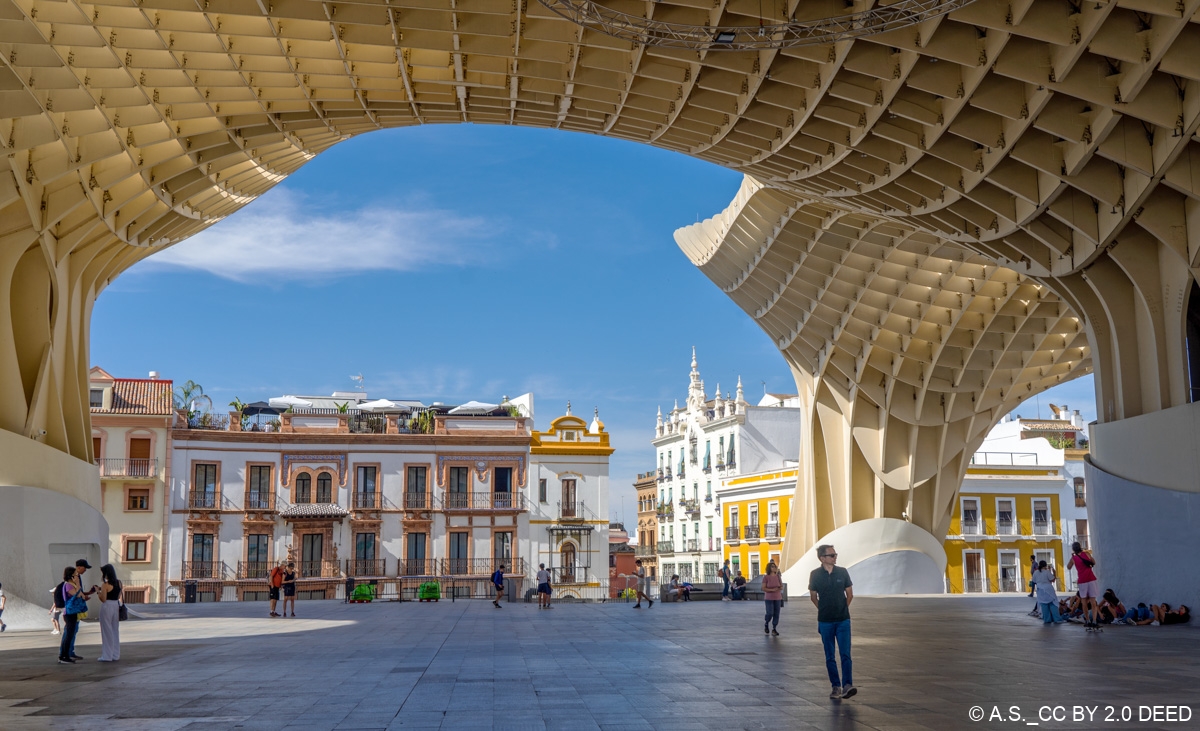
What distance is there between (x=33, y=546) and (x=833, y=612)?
21.2 meters

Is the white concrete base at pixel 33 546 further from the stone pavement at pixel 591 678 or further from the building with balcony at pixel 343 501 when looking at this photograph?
the building with balcony at pixel 343 501

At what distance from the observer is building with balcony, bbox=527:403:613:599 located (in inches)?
2301

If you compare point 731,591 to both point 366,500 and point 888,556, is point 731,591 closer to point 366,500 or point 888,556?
point 888,556

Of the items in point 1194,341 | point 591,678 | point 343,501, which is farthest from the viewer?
point 343,501

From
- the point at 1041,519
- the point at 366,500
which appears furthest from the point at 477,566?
the point at 1041,519

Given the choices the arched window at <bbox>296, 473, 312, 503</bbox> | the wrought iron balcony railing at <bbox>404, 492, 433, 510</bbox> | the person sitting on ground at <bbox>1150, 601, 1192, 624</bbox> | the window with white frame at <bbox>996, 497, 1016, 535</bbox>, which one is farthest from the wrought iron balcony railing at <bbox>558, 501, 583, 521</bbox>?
the person sitting on ground at <bbox>1150, 601, 1192, 624</bbox>

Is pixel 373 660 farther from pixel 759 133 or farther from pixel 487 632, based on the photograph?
pixel 759 133

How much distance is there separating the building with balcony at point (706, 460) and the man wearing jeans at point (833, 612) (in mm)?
66376

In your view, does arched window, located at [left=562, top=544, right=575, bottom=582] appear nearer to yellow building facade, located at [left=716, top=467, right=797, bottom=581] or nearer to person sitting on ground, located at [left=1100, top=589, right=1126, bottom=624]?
yellow building facade, located at [left=716, top=467, right=797, bottom=581]

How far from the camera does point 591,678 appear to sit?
500 inches

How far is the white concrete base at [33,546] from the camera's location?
2397 centimetres

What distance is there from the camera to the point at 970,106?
74.4 feet

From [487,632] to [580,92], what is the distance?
13.0 metres

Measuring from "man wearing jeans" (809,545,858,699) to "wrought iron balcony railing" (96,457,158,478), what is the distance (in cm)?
4969
